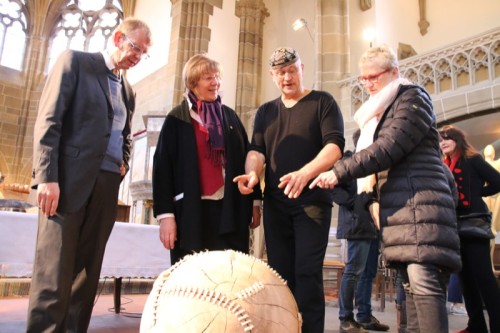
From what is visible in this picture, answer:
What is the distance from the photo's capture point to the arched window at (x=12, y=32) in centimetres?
1597

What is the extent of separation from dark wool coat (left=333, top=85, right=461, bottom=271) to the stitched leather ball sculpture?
27.4 inches

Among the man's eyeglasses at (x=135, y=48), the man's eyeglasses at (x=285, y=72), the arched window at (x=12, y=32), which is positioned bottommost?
the man's eyeglasses at (x=285, y=72)

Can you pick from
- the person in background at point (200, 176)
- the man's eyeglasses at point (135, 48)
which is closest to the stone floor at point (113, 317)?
the person in background at point (200, 176)

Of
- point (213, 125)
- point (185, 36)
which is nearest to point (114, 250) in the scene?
point (213, 125)

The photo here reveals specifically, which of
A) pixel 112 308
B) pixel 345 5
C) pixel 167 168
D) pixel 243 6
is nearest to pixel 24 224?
pixel 167 168

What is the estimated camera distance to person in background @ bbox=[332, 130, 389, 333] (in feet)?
10.9

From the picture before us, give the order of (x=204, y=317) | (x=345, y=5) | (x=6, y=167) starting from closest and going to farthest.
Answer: (x=204, y=317), (x=345, y=5), (x=6, y=167)

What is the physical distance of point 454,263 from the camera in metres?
1.86

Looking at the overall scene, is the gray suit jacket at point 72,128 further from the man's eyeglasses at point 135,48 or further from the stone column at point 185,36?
the stone column at point 185,36

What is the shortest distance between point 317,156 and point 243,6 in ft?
35.2

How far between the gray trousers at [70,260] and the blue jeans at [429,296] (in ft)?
4.84

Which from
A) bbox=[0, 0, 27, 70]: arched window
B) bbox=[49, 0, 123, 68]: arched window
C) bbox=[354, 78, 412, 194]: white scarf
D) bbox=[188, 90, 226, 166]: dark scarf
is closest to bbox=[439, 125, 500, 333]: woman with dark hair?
bbox=[354, 78, 412, 194]: white scarf

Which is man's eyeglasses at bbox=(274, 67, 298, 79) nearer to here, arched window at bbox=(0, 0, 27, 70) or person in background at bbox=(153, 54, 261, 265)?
person in background at bbox=(153, 54, 261, 265)

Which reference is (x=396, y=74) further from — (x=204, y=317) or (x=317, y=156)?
(x=204, y=317)
